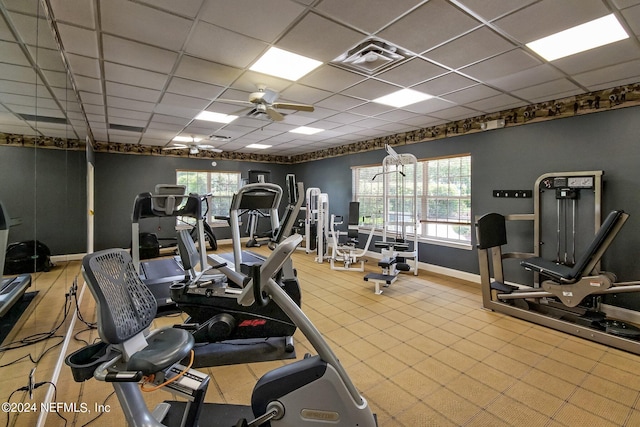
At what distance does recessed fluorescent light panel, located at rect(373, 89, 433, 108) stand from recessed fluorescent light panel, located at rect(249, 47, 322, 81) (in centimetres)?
125

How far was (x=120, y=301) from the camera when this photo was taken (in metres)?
1.43

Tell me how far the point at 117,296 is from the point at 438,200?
5.20 meters

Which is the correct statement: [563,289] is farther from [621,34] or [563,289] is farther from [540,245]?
[621,34]

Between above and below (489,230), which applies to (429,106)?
above

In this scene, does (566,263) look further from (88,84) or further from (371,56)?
(88,84)

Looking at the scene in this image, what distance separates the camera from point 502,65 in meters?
2.81

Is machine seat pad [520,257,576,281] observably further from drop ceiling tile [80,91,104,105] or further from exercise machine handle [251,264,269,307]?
drop ceiling tile [80,91,104,105]

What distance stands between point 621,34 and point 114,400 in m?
4.56

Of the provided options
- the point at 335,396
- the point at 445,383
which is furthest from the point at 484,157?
the point at 335,396

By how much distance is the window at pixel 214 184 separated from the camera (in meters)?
8.02

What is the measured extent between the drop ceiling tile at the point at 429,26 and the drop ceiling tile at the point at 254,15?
2.43ft

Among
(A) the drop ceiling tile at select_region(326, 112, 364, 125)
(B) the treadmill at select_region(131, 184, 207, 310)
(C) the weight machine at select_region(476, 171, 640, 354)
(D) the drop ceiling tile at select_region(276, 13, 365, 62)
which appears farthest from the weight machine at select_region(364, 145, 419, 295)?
(D) the drop ceiling tile at select_region(276, 13, 365, 62)

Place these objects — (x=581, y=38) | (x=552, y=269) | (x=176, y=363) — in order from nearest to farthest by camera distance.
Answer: (x=176, y=363), (x=581, y=38), (x=552, y=269)

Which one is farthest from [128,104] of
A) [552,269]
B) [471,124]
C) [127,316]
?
[552,269]
